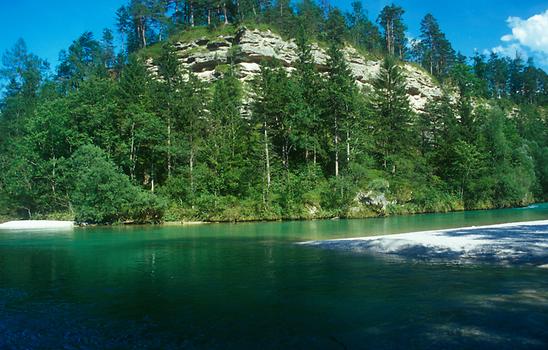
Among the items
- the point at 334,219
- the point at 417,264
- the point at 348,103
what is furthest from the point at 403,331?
the point at 348,103

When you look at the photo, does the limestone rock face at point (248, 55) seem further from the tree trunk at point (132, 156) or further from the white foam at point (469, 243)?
the white foam at point (469, 243)

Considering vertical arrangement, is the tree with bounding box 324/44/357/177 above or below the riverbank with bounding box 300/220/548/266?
above

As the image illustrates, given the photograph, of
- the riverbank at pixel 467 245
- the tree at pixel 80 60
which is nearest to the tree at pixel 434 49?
the tree at pixel 80 60

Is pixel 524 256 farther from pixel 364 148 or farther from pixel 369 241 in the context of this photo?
pixel 364 148

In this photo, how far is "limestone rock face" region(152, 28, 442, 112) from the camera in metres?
72.2

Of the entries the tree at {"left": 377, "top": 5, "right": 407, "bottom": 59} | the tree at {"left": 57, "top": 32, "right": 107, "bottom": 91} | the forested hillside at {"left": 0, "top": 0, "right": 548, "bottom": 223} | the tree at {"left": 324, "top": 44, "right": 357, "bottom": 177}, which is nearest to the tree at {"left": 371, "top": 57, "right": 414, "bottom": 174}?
the forested hillside at {"left": 0, "top": 0, "right": 548, "bottom": 223}

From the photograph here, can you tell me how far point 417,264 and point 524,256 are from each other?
163 inches

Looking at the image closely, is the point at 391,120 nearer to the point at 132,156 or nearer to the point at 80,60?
the point at 132,156

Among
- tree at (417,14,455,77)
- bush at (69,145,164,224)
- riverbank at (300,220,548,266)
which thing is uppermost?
tree at (417,14,455,77)

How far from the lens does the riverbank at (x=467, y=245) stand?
1574 cm

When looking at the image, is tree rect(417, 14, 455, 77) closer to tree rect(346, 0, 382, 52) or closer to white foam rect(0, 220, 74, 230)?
tree rect(346, 0, 382, 52)

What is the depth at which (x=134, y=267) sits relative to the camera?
16.8 m

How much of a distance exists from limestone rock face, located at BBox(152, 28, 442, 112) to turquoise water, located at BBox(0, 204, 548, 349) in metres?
56.0

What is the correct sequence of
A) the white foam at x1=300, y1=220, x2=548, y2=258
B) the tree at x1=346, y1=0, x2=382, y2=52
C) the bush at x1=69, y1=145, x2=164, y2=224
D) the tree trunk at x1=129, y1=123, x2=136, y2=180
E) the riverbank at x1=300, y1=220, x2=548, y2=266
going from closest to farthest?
the riverbank at x1=300, y1=220, x2=548, y2=266 → the white foam at x1=300, y1=220, x2=548, y2=258 → the bush at x1=69, y1=145, x2=164, y2=224 → the tree trunk at x1=129, y1=123, x2=136, y2=180 → the tree at x1=346, y1=0, x2=382, y2=52
